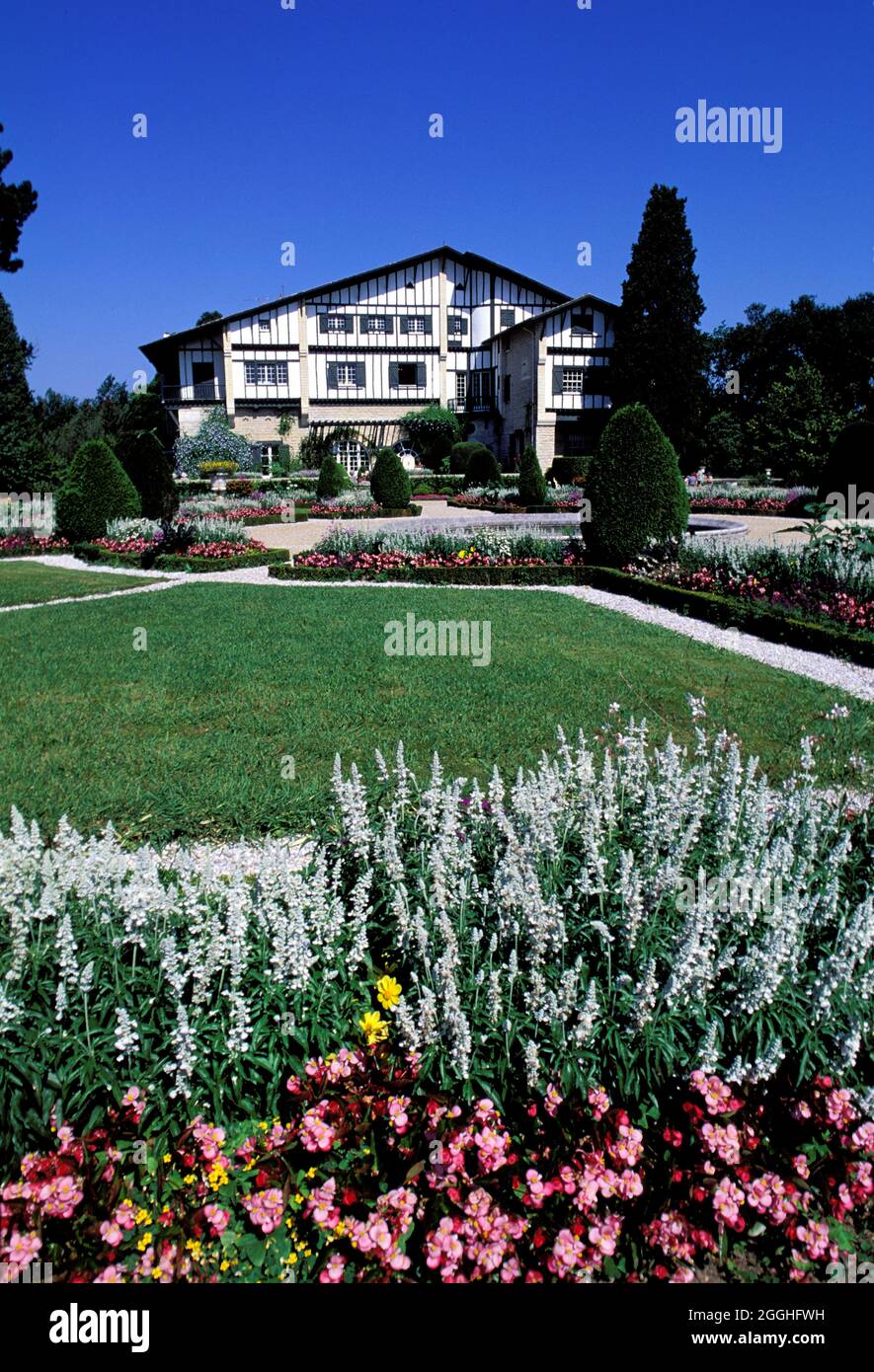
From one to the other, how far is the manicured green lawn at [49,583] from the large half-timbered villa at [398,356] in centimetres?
3221

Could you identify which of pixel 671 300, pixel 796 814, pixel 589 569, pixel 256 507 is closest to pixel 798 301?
pixel 671 300

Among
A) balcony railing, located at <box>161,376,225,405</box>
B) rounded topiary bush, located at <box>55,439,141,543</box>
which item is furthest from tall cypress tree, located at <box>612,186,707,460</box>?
rounded topiary bush, located at <box>55,439,141,543</box>

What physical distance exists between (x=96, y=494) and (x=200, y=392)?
3071cm

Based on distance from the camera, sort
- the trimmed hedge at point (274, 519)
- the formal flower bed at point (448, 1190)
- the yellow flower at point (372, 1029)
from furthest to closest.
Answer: the trimmed hedge at point (274, 519) → the yellow flower at point (372, 1029) → the formal flower bed at point (448, 1190)

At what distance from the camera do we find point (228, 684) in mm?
7938

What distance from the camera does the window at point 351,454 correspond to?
47.2 metres

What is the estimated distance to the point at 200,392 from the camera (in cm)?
4734

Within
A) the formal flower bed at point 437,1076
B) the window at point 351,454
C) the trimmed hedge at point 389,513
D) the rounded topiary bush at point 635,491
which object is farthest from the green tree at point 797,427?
the formal flower bed at point 437,1076

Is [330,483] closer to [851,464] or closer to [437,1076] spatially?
[851,464]

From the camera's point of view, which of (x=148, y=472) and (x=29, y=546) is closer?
(x=29, y=546)

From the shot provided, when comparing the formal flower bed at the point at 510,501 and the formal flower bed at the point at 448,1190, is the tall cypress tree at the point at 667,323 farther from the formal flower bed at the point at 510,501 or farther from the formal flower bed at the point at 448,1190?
the formal flower bed at the point at 448,1190

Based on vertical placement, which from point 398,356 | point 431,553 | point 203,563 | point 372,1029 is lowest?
point 372,1029

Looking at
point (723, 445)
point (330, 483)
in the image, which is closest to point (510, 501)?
point (330, 483)

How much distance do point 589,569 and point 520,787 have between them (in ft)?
37.8
